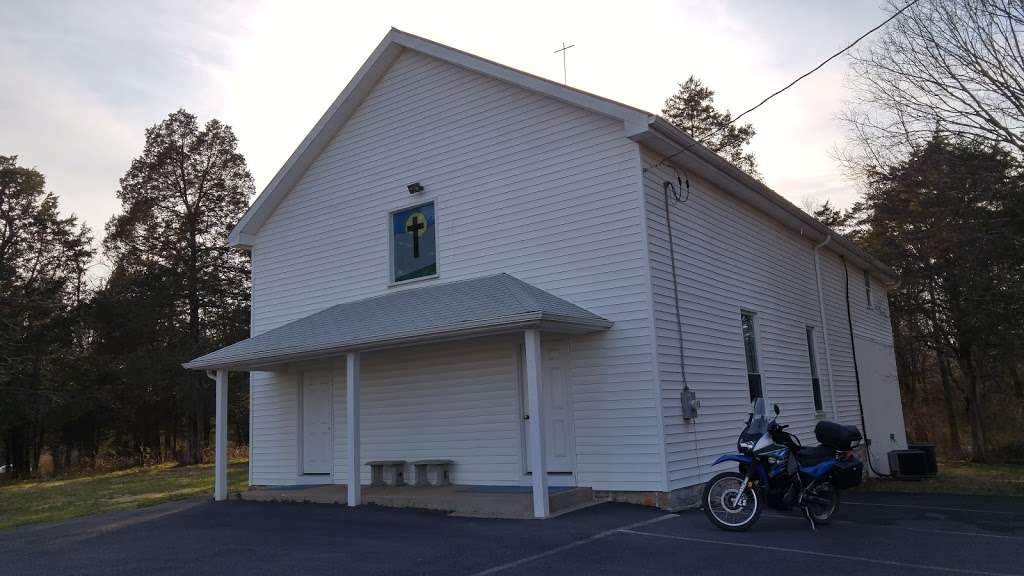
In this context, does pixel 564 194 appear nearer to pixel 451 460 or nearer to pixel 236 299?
pixel 451 460

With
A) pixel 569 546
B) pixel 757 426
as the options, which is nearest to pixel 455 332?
pixel 569 546

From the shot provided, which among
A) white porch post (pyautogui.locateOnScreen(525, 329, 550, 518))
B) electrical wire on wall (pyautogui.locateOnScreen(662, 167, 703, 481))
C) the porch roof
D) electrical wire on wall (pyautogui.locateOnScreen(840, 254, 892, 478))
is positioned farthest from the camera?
electrical wire on wall (pyautogui.locateOnScreen(840, 254, 892, 478))

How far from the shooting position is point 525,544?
7.21 metres

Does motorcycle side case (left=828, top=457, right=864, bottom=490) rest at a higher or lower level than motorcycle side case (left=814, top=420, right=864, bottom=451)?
lower

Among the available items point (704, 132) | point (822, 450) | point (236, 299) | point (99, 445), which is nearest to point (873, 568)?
point (822, 450)

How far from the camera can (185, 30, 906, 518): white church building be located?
980 cm

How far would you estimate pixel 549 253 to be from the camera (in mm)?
10680

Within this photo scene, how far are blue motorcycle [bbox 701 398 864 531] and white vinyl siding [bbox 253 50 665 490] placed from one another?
1.60m

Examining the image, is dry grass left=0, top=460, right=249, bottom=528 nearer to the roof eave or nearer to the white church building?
the white church building

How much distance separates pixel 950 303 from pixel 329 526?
1887cm

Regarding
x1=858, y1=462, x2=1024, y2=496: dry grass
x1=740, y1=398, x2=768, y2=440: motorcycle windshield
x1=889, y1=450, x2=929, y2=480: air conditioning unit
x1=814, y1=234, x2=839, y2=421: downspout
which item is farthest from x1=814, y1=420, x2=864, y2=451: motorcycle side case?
x1=889, y1=450, x2=929, y2=480: air conditioning unit

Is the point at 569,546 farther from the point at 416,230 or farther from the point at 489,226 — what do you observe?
the point at 416,230

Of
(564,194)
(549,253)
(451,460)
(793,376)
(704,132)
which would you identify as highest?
(704,132)

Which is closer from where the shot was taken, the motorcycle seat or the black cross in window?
the motorcycle seat
